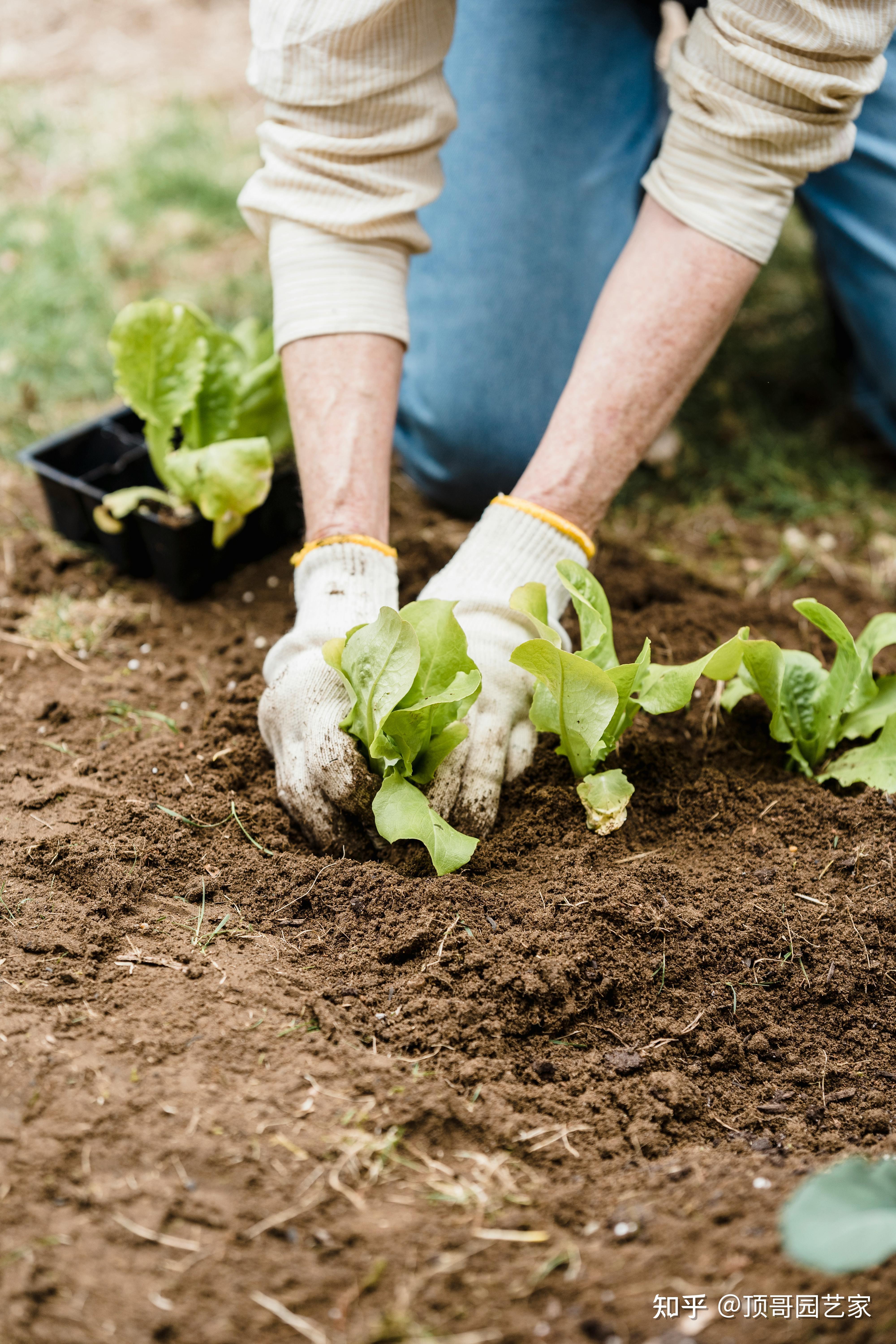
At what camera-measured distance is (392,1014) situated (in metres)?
1.29

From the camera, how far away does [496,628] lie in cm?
170

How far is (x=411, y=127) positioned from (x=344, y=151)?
149 mm

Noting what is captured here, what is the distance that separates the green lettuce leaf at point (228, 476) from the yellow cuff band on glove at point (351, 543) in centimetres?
30

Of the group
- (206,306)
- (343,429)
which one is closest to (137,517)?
(343,429)

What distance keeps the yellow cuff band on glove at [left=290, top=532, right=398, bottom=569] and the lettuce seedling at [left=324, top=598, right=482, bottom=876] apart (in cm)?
28

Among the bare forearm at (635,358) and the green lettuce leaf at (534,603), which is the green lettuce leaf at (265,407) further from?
the green lettuce leaf at (534,603)

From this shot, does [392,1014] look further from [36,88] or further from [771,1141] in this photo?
[36,88]

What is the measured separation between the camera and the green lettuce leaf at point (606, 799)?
5.10 feet

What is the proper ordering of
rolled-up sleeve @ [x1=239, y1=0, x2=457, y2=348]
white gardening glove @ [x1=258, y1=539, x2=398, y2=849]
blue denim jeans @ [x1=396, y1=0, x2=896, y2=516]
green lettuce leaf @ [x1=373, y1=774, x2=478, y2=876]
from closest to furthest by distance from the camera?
green lettuce leaf @ [x1=373, y1=774, x2=478, y2=876]
white gardening glove @ [x1=258, y1=539, x2=398, y2=849]
rolled-up sleeve @ [x1=239, y1=0, x2=457, y2=348]
blue denim jeans @ [x1=396, y1=0, x2=896, y2=516]

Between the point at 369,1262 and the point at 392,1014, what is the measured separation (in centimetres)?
34

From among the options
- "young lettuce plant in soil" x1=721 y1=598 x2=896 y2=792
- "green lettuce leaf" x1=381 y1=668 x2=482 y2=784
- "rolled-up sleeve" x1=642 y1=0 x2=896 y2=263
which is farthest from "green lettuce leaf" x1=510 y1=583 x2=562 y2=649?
"rolled-up sleeve" x1=642 y1=0 x2=896 y2=263

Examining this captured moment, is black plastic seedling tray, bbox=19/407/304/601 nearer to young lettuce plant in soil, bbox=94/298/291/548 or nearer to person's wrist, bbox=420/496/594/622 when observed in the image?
young lettuce plant in soil, bbox=94/298/291/548

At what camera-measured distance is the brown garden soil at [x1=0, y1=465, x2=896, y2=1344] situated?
0.96 metres

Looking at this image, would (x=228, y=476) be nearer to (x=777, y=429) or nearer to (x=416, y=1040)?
(x=416, y=1040)
